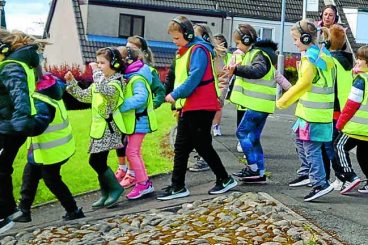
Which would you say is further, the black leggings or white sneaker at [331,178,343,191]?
white sneaker at [331,178,343,191]

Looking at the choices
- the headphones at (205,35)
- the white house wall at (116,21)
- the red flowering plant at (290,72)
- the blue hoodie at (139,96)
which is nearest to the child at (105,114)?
the blue hoodie at (139,96)

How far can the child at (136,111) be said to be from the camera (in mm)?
8672

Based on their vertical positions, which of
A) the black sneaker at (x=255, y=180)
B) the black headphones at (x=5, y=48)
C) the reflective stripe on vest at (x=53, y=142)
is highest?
the black headphones at (x=5, y=48)

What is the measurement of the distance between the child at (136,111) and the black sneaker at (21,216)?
4.58 ft

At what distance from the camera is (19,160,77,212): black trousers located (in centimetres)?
779

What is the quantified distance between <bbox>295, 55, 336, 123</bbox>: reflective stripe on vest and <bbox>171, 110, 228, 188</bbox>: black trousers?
106 cm

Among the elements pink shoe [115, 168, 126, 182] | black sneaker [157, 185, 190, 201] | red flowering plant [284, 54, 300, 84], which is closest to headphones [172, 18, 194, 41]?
black sneaker [157, 185, 190, 201]

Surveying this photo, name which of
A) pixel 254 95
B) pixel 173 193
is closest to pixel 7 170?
pixel 173 193

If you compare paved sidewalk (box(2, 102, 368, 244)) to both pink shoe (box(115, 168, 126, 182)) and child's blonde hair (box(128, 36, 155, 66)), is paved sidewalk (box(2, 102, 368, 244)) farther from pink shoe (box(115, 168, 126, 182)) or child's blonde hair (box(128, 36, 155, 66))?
child's blonde hair (box(128, 36, 155, 66))

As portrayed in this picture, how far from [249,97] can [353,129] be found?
1381 mm

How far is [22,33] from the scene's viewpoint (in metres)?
7.55

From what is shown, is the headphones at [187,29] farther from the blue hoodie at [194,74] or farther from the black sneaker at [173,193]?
the black sneaker at [173,193]

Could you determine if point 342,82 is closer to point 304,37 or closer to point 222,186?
point 304,37

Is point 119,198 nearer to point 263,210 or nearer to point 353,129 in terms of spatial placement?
point 263,210
